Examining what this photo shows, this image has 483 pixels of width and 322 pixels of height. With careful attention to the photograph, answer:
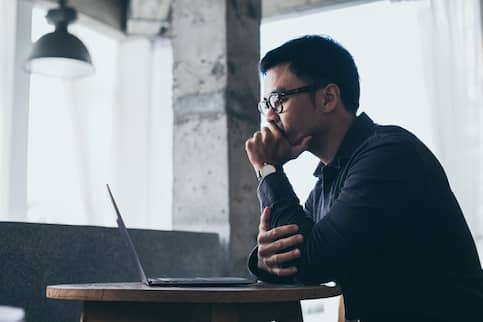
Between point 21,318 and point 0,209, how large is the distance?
4154 mm

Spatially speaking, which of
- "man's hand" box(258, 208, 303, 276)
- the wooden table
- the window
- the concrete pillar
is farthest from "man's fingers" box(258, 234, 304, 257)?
the window

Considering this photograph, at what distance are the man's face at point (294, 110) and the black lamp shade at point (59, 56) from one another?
8.12 ft

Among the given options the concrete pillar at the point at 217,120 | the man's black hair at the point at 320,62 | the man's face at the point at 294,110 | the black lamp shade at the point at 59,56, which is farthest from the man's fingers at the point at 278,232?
the black lamp shade at the point at 59,56

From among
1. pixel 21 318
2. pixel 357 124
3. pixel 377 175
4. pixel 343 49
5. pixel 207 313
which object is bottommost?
pixel 207 313

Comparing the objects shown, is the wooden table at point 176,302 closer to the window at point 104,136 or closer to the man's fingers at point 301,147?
Answer: the man's fingers at point 301,147

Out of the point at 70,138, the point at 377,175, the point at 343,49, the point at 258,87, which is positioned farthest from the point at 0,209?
the point at 377,175

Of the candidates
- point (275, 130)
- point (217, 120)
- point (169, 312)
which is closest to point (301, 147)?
point (275, 130)

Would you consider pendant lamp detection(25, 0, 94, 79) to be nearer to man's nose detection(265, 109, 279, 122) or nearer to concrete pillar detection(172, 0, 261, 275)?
concrete pillar detection(172, 0, 261, 275)

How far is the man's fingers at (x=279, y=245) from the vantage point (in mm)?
1675

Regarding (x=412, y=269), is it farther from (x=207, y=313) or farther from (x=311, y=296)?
(x=207, y=313)

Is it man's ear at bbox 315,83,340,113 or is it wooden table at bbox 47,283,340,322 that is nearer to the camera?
wooden table at bbox 47,283,340,322

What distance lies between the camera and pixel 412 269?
1657mm

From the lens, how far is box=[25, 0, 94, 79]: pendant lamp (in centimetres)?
413

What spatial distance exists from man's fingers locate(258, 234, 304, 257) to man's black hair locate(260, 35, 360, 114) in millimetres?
564
